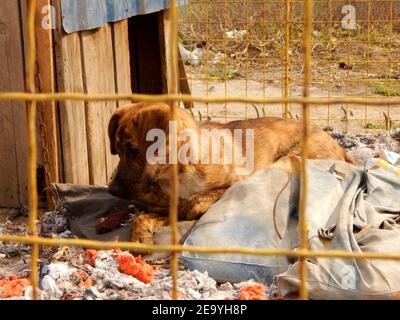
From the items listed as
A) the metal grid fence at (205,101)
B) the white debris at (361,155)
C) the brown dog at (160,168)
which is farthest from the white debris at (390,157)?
the metal grid fence at (205,101)

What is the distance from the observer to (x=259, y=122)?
682 cm

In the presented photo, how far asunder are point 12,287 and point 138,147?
1522 mm

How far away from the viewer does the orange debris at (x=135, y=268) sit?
189 inches

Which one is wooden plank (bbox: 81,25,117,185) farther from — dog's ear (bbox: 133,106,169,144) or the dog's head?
dog's ear (bbox: 133,106,169,144)

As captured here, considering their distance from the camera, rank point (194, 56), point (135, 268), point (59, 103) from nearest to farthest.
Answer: point (135, 268)
point (59, 103)
point (194, 56)

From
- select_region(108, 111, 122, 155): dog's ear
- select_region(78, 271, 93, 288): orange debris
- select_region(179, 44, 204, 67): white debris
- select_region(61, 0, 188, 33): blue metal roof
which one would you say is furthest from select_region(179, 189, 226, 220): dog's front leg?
select_region(179, 44, 204, 67): white debris

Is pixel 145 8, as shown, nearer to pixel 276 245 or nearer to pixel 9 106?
pixel 9 106

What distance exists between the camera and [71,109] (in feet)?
20.4

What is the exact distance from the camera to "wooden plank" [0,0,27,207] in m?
6.14

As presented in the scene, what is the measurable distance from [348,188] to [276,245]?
0.91 meters

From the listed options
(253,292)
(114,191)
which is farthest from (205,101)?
(114,191)

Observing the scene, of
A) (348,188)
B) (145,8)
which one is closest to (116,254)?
(348,188)

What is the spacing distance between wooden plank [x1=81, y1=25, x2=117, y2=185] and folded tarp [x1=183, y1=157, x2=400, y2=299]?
5.08 ft

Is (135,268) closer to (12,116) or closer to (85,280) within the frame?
(85,280)
